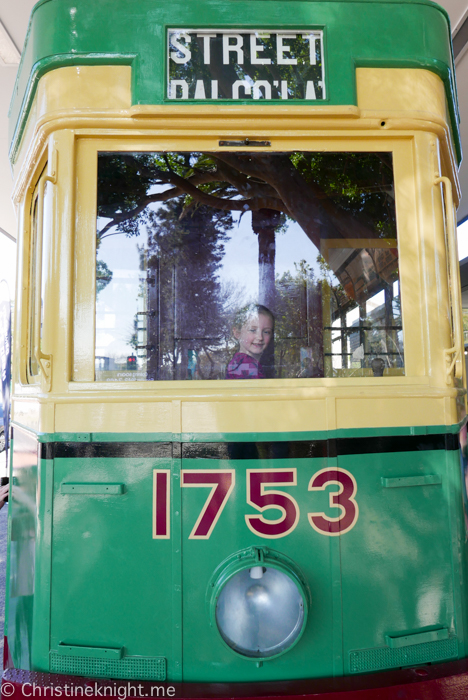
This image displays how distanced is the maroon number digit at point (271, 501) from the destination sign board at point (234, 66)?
112cm

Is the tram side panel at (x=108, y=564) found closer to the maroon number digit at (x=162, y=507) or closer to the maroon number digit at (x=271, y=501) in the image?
the maroon number digit at (x=162, y=507)

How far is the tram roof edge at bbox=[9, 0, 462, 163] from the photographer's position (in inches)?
57.4

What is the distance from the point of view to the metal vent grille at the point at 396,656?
4.52 ft

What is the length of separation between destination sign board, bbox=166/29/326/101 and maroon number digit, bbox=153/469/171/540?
114 centimetres

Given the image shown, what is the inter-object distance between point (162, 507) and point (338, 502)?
51cm

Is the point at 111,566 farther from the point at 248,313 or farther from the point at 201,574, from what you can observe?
the point at 248,313

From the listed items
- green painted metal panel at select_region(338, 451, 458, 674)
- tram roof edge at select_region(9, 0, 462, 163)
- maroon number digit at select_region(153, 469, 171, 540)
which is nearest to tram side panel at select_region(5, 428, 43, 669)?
maroon number digit at select_region(153, 469, 171, 540)

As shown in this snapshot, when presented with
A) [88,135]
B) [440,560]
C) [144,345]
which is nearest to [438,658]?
[440,560]

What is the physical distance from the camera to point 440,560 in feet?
4.73

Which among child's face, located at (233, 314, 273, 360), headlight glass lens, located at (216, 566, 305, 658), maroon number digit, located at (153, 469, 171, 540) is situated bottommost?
headlight glass lens, located at (216, 566, 305, 658)

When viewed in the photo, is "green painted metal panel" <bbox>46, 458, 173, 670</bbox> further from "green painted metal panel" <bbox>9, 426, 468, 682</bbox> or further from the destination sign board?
the destination sign board

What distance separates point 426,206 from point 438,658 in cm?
135

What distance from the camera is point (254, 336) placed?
1.45 metres

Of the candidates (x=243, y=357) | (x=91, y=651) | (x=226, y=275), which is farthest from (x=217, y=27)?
(x=91, y=651)
